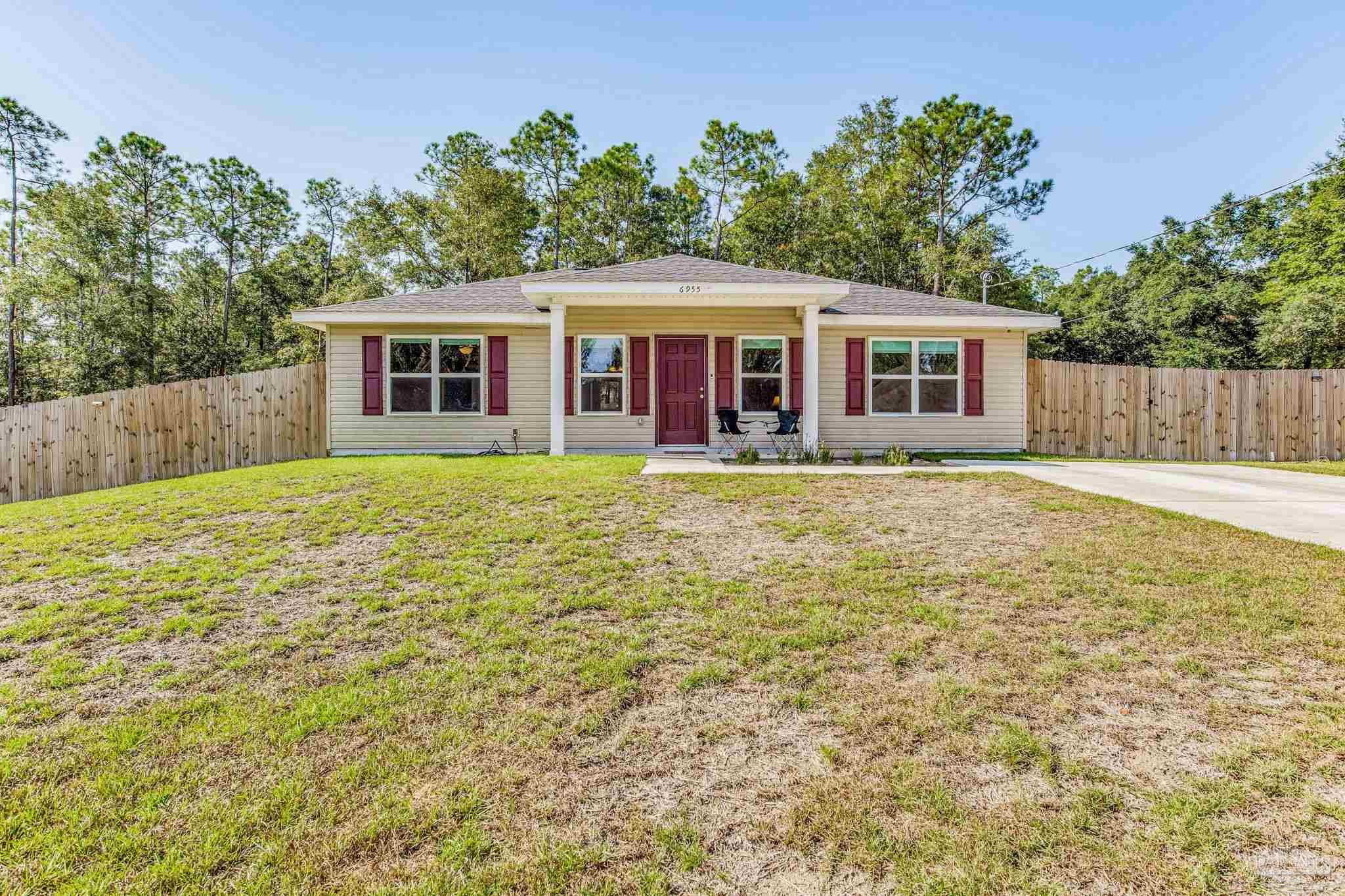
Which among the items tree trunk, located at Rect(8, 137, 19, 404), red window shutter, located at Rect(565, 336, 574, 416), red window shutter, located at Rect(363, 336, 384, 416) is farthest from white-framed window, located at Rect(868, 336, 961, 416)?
tree trunk, located at Rect(8, 137, 19, 404)

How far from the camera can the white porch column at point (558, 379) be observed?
9.93m

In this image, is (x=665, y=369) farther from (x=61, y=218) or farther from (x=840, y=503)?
(x=61, y=218)

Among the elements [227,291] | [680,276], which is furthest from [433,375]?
[227,291]

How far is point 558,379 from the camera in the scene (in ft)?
32.6

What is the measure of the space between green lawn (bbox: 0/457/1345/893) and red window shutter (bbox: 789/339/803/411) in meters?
6.42

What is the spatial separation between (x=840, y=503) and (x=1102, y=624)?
116 inches

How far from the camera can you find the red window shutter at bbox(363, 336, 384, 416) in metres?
11.1

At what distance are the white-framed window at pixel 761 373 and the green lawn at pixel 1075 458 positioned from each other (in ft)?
8.87

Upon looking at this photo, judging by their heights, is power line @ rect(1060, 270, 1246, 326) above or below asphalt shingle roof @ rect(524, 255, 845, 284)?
above

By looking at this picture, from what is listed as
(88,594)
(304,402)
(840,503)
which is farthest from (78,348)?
(840,503)

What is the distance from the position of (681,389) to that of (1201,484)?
734cm

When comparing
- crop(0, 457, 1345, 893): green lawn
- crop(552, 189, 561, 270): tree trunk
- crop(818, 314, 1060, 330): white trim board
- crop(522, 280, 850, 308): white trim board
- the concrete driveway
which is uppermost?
crop(552, 189, 561, 270): tree trunk

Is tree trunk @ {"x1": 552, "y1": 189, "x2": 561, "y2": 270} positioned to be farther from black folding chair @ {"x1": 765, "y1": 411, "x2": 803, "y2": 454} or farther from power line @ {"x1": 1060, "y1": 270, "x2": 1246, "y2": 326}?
power line @ {"x1": 1060, "y1": 270, "x2": 1246, "y2": 326}

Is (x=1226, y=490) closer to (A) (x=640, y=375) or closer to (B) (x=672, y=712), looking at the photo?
(B) (x=672, y=712)
